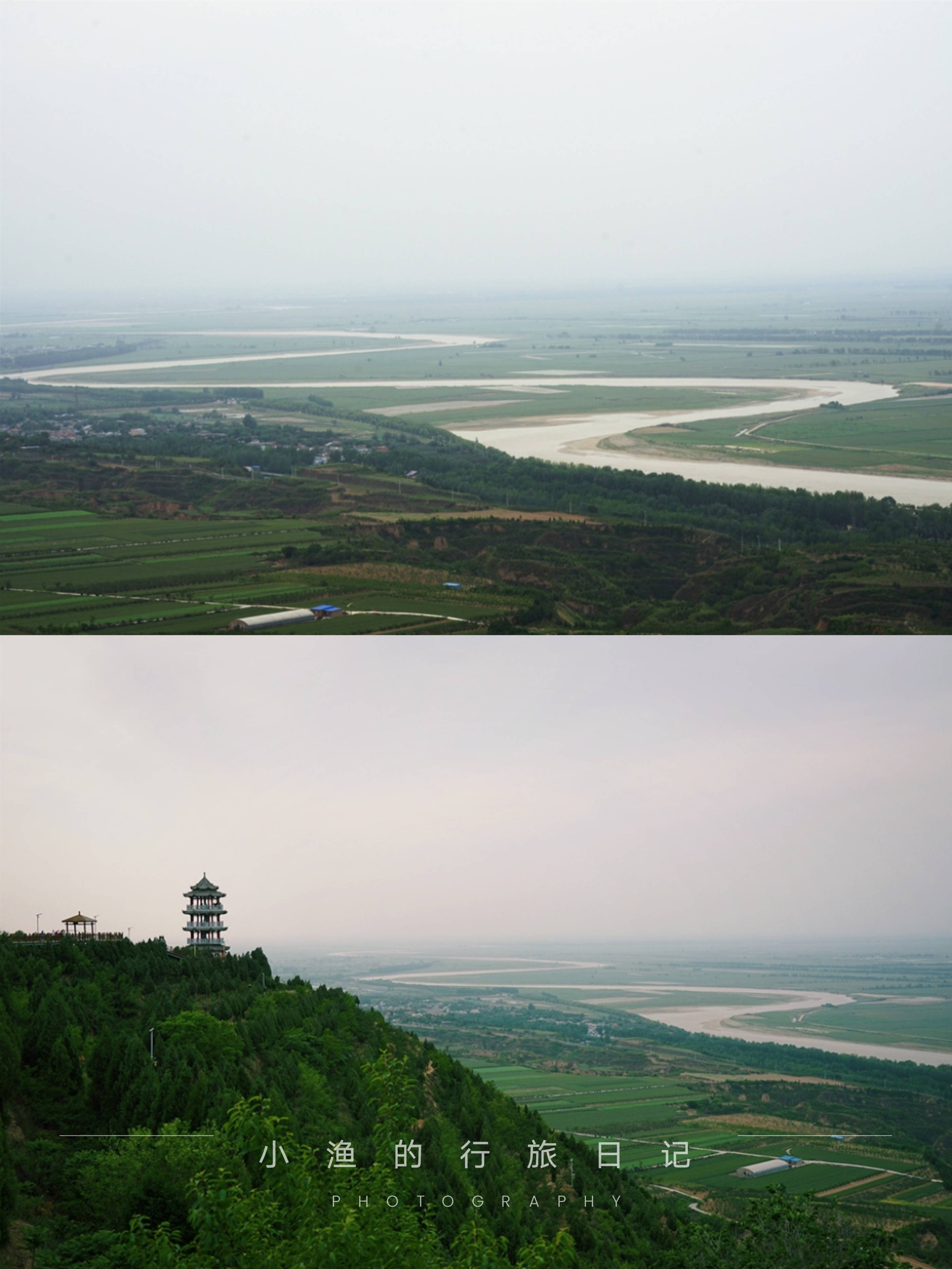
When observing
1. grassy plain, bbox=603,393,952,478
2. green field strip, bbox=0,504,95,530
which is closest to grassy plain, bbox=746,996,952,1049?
grassy plain, bbox=603,393,952,478

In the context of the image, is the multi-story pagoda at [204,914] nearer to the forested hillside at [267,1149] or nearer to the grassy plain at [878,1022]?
the forested hillside at [267,1149]

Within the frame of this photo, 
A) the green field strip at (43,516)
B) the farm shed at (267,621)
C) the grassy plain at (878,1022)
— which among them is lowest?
the grassy plain at (878,1022)

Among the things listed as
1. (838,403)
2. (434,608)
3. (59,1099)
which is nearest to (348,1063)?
(59,1099)

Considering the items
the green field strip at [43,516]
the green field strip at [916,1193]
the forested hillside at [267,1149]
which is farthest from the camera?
the green field strip at [43,516]

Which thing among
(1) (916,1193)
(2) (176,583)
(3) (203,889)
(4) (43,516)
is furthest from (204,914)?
(1) (916,1193)

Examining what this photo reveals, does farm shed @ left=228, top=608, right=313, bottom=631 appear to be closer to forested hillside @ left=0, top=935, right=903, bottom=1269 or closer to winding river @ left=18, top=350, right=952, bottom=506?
winding river @ left=18, top=350, right=952, bottom=506

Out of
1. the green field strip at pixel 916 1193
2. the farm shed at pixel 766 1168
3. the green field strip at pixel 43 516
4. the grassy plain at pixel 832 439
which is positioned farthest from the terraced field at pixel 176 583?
the green field strip at pixel 916 1193
